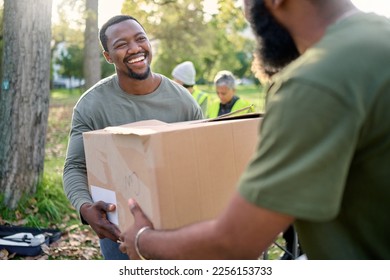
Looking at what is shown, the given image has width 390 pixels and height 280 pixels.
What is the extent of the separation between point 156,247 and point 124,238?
22 centimetres

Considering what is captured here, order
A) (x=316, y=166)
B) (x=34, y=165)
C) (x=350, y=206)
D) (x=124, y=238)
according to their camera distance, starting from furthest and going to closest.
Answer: (x=34, y=165), (x=124, y=238), (x=350, y=206), (x=316, y=166)

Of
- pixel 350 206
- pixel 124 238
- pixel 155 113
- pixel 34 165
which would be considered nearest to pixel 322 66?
pixel 350 206

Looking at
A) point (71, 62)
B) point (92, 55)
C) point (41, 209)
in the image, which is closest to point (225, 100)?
point (41, 209)

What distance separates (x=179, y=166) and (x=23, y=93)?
14.4 ft

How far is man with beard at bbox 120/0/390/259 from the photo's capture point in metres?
1.06

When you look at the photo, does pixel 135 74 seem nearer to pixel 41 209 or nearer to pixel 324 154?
pixel 324 154

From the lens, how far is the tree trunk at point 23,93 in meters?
5.50

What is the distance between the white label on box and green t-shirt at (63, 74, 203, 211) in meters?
0.29

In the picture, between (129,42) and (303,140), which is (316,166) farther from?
(129,42)

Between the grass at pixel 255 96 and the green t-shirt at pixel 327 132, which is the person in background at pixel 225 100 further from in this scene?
the green t-shirt at pixel 327 132

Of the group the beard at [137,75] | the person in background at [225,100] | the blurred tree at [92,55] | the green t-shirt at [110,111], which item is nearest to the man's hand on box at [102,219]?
the green t-shirt at [110,111]

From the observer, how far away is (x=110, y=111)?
2.57 m

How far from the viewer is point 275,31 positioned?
4.66ft

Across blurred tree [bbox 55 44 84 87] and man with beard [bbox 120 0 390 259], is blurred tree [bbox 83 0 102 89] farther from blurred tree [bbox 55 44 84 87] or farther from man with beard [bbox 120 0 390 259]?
blurred tree [bbox 55 44 84 87]
